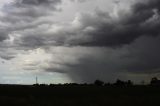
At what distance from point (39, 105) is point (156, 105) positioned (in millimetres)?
19925

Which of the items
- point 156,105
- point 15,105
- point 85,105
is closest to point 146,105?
point 156,105

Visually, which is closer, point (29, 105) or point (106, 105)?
point (29, 105)

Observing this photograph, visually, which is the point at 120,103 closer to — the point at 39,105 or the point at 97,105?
the point at 97,105

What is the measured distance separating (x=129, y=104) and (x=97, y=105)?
6.81m

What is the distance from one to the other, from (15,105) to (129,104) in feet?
63.1

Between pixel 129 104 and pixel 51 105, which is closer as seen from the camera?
pixel 51 105

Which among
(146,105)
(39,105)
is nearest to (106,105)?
(146,105)

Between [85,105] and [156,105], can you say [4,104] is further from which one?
[156,105]

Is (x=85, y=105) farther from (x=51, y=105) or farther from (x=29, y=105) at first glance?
(x=29, y=105)

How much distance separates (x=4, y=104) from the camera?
57.9m

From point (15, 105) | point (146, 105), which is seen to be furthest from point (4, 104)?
point (146, 105)

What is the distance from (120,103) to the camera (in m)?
62.2

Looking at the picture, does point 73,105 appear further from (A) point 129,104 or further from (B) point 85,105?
(A) point 129,104

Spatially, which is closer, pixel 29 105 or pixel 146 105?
pixel 29 105
